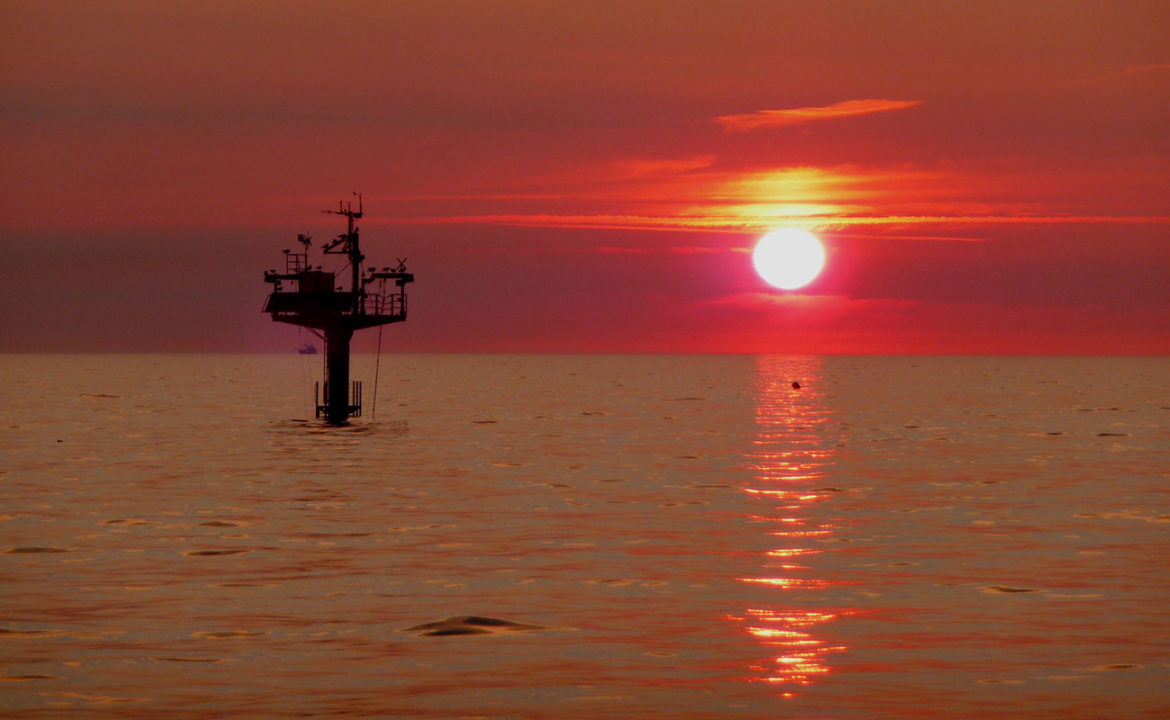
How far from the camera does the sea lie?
2000 centimetres

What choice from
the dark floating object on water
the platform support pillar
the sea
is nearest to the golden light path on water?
the sea

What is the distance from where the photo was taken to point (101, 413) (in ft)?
364

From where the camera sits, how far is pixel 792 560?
3234 centimetres

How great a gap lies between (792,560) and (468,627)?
1025 cm

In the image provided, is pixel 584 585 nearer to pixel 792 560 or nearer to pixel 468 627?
pixel 468 627

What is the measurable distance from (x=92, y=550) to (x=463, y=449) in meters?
36.2

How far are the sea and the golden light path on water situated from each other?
0.11 metres

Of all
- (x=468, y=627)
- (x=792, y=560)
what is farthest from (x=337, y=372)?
(x=468, y=627)

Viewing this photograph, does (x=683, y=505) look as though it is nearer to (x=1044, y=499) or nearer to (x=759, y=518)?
(x=759, y=518)

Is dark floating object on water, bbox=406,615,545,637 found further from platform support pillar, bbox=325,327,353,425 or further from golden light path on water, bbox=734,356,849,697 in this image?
platform support pillar, bbox=325,327,353,425

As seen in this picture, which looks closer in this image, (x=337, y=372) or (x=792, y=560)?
(x=792, y=560)

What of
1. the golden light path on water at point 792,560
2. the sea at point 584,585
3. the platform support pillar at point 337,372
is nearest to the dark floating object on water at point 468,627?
the sea at point 584,585

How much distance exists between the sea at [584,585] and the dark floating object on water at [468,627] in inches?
3.2

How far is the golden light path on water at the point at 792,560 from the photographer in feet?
71.9
